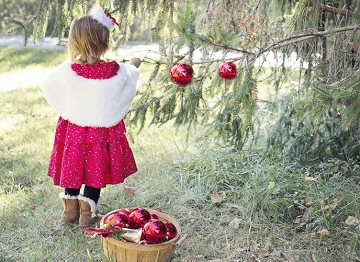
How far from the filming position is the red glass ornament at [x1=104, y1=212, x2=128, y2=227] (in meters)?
2.62

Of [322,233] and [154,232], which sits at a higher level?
[154,232]

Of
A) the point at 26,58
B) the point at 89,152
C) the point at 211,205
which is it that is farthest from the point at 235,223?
the point at 26,58

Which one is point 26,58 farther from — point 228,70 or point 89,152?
point 228,70

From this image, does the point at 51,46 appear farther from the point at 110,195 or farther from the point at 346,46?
the point at 346,46

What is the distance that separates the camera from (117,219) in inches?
104

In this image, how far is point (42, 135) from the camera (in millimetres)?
4949

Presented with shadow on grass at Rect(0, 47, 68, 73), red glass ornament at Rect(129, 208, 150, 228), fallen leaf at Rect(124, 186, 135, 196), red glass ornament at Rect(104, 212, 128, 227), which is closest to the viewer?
red glass ornament at Rect(104, 212, 128, 227)

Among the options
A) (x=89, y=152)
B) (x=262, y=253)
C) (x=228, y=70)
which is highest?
(x=228, y=70)

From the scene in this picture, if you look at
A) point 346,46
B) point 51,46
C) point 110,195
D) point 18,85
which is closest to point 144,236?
point 110,195

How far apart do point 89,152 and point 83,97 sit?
1.14 feet

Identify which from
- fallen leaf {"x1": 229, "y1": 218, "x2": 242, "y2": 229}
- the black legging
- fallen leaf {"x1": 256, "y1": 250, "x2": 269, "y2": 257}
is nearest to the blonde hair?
the black legging

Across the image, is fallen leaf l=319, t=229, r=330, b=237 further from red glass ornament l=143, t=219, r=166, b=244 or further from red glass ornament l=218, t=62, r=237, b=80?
red glass ornament l=218, t=62, r=237, b=80

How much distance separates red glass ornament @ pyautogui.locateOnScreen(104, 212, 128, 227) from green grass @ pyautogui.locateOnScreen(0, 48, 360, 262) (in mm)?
249

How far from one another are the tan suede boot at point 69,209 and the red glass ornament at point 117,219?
48 centimetres
